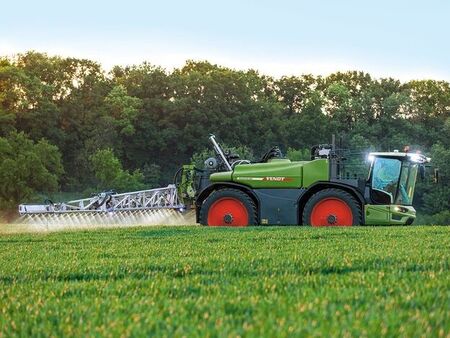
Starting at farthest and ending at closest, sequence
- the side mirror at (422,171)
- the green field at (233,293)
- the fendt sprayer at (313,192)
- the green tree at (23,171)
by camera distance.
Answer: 1. the green tree at (23,171)
2. the side mirror at (422,171)
3. the fendt sprayer at (313,192)
4. the green field at (233,293)

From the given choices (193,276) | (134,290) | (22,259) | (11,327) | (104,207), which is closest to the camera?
(11,327)

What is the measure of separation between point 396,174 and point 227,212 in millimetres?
5433

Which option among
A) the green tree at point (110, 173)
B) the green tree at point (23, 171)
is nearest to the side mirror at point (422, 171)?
the green tree at point (23, 171)

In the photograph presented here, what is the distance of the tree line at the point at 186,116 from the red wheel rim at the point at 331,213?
46.9 m

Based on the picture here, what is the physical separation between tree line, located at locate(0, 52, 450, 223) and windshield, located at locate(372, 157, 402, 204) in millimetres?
45738

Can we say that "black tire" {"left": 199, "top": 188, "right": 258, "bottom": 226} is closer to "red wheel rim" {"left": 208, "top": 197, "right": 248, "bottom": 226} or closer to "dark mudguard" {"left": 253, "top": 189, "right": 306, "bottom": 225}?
"red wheel rim" {"left": 208, "top": 197, "right": 248, "bottom": 226}

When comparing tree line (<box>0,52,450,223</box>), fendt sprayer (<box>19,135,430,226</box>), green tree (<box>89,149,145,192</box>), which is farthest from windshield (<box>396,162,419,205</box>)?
tree line (<box>0,52,450,223</box>)

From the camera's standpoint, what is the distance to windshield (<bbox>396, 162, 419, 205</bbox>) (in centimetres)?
2452

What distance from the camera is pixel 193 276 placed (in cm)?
807

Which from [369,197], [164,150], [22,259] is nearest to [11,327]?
[22,259]

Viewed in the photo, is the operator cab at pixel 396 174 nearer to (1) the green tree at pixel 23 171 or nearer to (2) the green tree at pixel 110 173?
(1) the green tree at pixel 23 171

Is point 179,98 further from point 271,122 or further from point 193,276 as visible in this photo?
point 193,276

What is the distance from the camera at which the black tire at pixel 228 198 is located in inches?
965

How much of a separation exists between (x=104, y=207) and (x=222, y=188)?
8.78m
